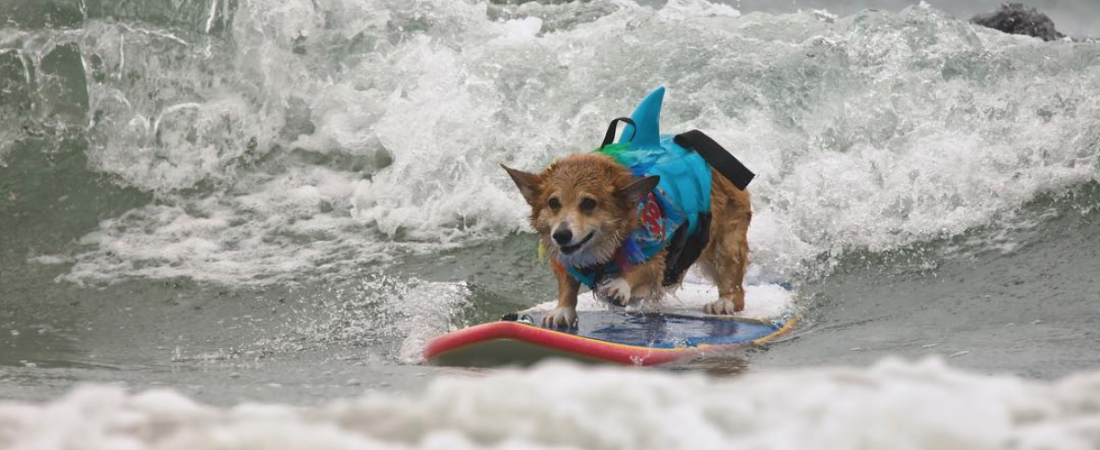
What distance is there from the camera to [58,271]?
Answer: 6250mm

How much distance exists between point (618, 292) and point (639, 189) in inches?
16.0

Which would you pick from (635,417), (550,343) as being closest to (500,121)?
(550,343)

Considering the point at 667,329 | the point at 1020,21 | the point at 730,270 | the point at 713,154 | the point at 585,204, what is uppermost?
the point at 1020,21

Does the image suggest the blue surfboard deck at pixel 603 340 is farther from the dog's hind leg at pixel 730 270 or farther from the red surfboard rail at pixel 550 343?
the dog's hind leg at pixel 730 270

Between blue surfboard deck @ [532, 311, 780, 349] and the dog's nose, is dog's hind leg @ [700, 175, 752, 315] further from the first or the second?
→ the dog's nose

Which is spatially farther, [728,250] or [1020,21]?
[1020,21]

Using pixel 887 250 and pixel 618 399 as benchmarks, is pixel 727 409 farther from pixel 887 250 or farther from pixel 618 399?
pixel 887 250

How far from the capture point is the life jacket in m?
4.29

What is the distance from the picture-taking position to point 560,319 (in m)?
4.34

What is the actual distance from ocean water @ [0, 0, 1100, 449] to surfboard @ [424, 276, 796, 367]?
13 centimetres

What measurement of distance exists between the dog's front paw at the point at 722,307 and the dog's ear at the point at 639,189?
970 millimetres

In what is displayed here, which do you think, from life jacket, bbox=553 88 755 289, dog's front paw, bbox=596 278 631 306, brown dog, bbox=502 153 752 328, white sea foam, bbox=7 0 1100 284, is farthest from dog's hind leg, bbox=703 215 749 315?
white sea foam, bbox=7 0 1100 284

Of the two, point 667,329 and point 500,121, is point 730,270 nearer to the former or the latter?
point 667,329

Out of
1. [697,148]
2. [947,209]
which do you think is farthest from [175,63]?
[947,209]
